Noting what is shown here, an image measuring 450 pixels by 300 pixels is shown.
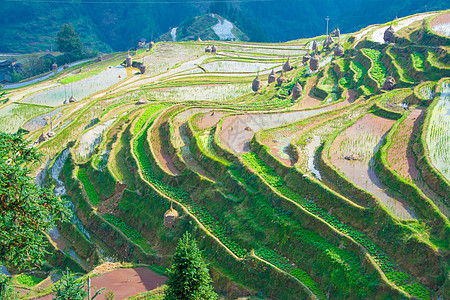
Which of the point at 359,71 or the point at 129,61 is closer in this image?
the point at 359,71

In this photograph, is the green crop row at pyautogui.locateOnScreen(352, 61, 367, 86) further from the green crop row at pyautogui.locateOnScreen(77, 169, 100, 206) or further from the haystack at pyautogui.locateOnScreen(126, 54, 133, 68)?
the haystack at pyautogui.locateOnScreen(126, 54, 133, 68)

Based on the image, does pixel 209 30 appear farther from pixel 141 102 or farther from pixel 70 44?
pixel 141 102

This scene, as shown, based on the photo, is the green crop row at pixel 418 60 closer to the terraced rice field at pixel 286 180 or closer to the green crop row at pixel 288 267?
the terraced rice field at pixel 286 180

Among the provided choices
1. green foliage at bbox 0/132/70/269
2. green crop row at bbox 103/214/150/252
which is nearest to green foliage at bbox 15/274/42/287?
green crop row at bbox 103/214/150/252

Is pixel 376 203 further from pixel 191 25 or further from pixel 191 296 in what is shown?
pixel 191 25

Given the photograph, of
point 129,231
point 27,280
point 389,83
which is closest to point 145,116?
point 129,231

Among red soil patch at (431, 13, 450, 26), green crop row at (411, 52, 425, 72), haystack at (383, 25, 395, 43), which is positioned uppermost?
red soil patch at (431, 13, 450, 26)
